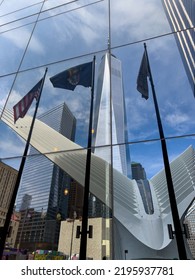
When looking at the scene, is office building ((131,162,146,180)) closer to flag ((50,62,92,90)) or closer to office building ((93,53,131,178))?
office building ((93,53,131,178))

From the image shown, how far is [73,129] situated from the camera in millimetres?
6660

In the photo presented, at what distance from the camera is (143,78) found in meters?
7.07

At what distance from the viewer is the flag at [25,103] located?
748 centimetres

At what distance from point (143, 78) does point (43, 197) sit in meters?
5.12

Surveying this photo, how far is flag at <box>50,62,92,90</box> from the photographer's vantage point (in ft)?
25.6

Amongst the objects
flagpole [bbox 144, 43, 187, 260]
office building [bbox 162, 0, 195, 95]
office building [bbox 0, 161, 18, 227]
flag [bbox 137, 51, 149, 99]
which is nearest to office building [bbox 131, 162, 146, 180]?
flagpole [bbox 144, 43, 187, 260]

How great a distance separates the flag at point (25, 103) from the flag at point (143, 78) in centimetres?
388

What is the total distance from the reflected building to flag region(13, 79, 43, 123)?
1369 millimetres

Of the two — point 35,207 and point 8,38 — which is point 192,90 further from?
point 8,38

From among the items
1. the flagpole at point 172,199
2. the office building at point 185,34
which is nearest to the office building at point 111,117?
the flagpole at point 172,199

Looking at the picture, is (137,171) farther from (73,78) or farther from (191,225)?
(73,78)

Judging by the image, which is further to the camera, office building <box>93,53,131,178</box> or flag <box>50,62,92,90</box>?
flag <box>50,62,92,90</box>

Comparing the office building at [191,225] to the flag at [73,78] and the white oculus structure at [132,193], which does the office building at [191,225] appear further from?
the flag at [73,78]

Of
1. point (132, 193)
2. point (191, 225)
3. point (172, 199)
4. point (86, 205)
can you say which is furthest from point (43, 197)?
point (191, 225)
